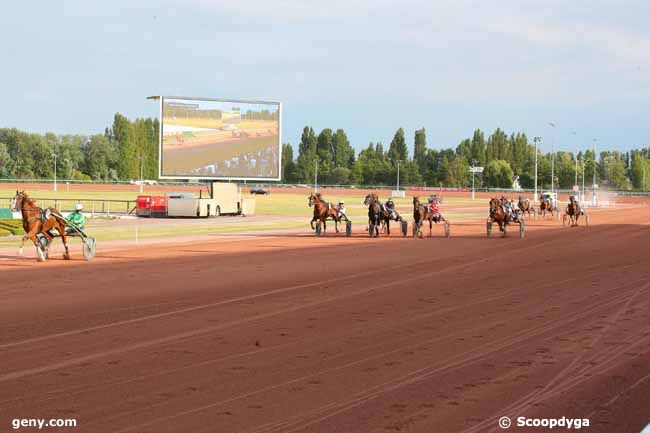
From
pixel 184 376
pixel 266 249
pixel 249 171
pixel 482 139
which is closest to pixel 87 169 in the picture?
pixel 482 139

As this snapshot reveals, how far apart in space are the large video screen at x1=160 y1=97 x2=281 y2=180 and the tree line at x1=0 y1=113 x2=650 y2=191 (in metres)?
83.7

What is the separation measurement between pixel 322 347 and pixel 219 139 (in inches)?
1521

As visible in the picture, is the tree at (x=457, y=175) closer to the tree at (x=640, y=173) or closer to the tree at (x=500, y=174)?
the tree at (x=500, y=174)

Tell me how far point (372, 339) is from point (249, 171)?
39.2 meters

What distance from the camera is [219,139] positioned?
47938 mm

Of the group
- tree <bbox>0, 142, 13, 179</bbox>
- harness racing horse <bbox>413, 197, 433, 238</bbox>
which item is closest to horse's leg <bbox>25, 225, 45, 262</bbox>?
Answer: harness racing horse <bbox>413, 197, 433, 238</bbox>

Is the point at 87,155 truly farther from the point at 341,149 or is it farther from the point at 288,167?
the point at 341,149

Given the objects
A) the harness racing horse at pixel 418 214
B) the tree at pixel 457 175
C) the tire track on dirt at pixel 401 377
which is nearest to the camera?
the tire track on dirt at pixel 401 377

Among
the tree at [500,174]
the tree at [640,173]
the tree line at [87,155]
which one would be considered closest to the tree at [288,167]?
the tree line at [87,155]

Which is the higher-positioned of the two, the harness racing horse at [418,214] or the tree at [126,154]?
the tree at [126,154]

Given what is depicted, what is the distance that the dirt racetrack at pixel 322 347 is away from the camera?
722 cm

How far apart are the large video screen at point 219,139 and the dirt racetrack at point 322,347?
90.1 feet

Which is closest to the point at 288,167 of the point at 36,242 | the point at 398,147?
the point at 398,147

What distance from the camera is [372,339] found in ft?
34.9
